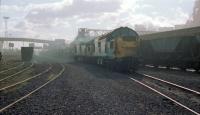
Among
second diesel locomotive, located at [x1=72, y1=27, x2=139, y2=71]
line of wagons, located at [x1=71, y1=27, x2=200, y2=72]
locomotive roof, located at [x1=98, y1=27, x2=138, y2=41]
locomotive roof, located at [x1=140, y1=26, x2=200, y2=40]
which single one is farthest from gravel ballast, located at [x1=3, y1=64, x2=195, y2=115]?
locomotive roof, located at [x1=140, y1=26, x2=200, y2=40]

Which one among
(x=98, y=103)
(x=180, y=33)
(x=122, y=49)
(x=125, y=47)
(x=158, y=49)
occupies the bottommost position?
(x=98, y=103)

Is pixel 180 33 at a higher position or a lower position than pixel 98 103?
higher

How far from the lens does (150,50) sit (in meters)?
31.8

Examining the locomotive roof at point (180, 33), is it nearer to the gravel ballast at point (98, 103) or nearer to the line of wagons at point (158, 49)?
the line of wagons at point (158, 49)

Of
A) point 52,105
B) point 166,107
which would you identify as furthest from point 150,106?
point 52,105

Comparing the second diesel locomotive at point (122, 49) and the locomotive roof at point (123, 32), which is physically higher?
the locomotive roof at point (123, 32)

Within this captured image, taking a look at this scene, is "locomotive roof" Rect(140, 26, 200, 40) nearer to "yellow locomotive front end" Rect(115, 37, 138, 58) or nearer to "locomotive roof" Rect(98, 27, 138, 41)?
"locomotive roof" Rect(98, 27, 138, 41)

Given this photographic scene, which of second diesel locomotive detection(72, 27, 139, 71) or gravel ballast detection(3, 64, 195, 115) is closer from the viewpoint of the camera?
gravel ballast detection(3, 64, 195, 115)

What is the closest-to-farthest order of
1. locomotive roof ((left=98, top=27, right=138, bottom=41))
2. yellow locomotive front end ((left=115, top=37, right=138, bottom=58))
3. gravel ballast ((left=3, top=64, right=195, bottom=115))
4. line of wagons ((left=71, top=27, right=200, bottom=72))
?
gravel ballast ((left=3, top=64, right=195, bottom=115))
line of wagons ((left=71, top=27, right=200, bottom=72))
yellow locomotive front end ((left=115, top=37, right=138, bottom=58))
locomotive roof ((left=98, top=27, right=138, bottom=41))

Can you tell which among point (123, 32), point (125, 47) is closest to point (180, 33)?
point (123, 32)

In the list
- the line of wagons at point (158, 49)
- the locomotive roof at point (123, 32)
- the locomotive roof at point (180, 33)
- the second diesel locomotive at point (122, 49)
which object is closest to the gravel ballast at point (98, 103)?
the second diesel locomotive at point (122, 49)

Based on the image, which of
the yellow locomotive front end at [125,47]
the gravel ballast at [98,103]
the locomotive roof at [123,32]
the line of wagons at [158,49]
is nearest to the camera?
the gravel ballast at [98,103]

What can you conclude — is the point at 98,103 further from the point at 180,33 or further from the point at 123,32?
the point at 180,33

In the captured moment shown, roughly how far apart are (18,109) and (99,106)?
259 cm
